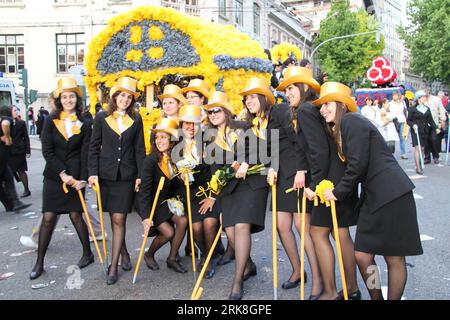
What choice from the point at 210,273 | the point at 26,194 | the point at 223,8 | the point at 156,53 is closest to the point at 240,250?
the point at 210,273

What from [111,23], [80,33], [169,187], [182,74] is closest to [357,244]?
[169,187]

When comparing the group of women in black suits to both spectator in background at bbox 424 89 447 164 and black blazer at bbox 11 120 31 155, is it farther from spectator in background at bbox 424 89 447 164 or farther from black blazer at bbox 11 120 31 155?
spectator in background at bbox 424 89 447 164

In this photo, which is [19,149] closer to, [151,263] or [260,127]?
[151,263]

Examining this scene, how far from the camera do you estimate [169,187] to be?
5098mm

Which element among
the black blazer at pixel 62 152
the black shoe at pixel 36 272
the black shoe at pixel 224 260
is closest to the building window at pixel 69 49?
the black blazer at pixel 62 152

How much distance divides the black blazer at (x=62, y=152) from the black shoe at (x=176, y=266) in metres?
1.24

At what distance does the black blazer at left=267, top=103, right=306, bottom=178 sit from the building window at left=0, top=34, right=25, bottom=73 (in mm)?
28157

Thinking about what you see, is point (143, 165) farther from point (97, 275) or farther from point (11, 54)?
point (11, 54)

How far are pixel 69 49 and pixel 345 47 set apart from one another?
83.8 feet

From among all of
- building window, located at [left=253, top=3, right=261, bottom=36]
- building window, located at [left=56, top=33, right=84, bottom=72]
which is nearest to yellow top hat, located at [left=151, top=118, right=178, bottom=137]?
building window, located at [left=56, top=33, right=84, bottom=72]

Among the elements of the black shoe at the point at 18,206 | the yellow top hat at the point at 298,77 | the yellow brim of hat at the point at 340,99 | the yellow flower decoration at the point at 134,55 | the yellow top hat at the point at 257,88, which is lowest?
the black shoe at the point at 18,206

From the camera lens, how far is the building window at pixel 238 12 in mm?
32219

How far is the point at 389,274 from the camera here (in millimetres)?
3477

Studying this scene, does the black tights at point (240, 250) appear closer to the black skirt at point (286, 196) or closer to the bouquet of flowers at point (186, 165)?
the black skirt at point (286, 196)
